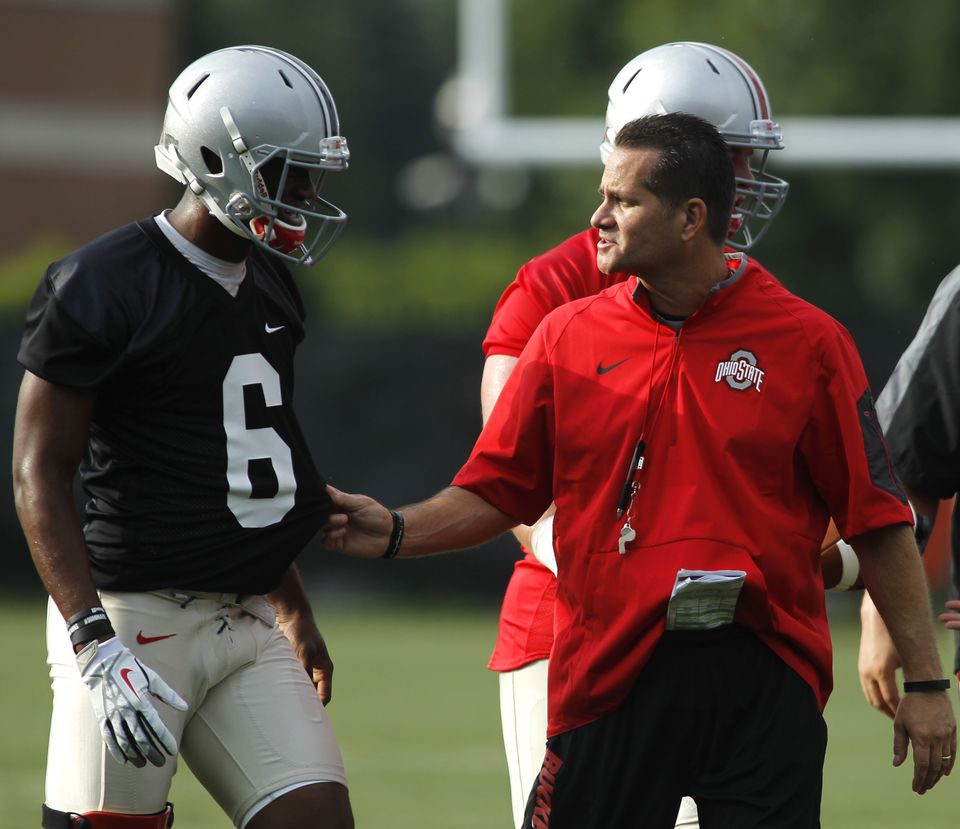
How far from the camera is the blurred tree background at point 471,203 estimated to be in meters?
12.8

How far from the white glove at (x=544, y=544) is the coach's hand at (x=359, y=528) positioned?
13.2 inches

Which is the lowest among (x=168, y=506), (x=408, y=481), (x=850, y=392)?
(x=408, y=481)

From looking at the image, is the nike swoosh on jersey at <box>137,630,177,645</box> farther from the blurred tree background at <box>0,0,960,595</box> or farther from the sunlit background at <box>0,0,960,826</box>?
the blurred tree background at <box>0,0,960,595</box>

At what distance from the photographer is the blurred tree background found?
42.0ft

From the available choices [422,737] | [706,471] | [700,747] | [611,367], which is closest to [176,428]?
[611,367]

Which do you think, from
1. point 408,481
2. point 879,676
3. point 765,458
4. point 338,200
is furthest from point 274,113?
point 338,200

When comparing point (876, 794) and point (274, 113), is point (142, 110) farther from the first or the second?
point (274, 113)

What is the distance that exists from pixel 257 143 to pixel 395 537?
941mm

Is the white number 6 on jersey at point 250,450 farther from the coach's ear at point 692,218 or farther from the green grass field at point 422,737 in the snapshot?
the green grass field at point 422,737

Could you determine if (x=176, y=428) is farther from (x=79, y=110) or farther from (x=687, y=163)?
(x=79, y=110)

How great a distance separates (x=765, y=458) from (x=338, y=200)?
1604 inches

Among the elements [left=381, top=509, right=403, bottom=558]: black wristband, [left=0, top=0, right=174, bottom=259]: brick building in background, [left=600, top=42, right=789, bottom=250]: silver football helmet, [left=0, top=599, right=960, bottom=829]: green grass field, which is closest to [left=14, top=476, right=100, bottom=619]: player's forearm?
[left=381, top=509, right=403, bottom=558]: black wristband

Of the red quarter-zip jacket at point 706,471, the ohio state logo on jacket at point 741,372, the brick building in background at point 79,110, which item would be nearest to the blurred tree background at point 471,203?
the brick building in background at point 79,110

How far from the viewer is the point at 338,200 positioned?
4359 centimetres
